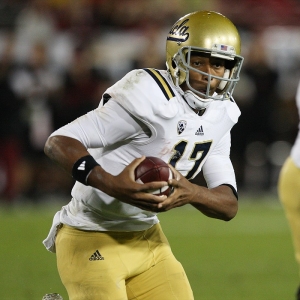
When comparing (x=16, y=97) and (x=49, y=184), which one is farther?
(x=49, y=184)

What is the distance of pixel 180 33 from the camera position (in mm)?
3004

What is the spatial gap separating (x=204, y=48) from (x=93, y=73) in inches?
259

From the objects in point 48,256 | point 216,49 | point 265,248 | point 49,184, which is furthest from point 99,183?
point 49,184

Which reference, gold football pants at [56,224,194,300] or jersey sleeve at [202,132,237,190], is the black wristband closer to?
gold football pants at [56,224,194,300]

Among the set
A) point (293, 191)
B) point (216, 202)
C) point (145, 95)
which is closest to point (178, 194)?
point (216, 202)

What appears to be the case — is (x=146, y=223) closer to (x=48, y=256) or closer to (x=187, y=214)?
(x=48, y=256)

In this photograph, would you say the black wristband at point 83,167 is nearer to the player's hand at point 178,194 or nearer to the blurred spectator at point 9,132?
the player's hand at point 178,194

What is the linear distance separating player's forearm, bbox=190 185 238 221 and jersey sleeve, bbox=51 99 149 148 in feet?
1.21

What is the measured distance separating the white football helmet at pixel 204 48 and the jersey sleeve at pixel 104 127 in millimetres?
287

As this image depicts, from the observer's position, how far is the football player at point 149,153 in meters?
2.73

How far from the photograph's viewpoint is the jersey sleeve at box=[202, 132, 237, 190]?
10.1ft

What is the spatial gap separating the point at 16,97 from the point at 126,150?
6279 mm

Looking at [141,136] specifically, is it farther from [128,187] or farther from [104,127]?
[128,187]

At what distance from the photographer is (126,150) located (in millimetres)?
2893
